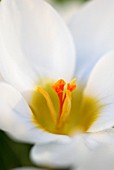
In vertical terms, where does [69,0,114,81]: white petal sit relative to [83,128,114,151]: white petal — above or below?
above

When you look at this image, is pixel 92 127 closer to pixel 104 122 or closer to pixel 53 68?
pixel 104 122

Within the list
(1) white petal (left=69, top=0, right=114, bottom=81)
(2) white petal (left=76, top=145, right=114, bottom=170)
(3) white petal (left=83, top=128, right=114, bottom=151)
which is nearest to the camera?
(2) white petal (left=76, top=145, right=114, bottom=170)

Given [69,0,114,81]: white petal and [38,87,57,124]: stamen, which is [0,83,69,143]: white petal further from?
[69,0,114,81]: white petal

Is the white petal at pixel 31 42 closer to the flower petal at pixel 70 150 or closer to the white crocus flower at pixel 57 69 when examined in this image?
the white crocus flower at pixel 57 69

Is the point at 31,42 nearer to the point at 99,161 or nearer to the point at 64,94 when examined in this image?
the point at 64,94

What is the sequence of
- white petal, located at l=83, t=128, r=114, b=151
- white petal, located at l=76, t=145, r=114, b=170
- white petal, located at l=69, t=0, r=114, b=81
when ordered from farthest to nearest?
white petal, located at l=69, t=0, r=114, b=81 < white petal, located at l=83, t=128, r=114, b=151 < white petal, located at l=76, t=145, r=114, b=170

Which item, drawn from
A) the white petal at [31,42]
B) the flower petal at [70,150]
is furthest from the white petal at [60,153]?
the white petal at [31,42]

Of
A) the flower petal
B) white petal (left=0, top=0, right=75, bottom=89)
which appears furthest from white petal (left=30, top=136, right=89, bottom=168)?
white petal (left=0, top=0, right=75, bottom=89)
